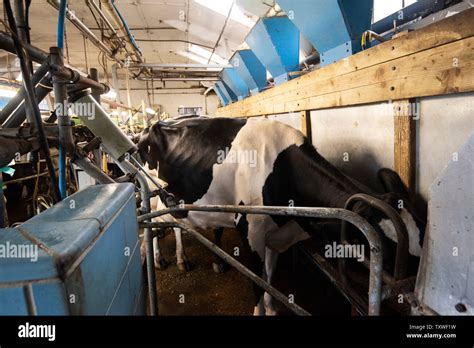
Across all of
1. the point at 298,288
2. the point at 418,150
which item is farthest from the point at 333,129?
the point at 298,288

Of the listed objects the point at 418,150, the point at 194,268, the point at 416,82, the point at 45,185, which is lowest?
the point at 194,268

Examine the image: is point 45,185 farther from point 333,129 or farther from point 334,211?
point 334,211

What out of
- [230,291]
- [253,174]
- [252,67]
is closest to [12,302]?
[253,174]

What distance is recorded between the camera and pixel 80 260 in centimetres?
65

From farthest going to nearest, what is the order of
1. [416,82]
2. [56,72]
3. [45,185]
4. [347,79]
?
1. [45,185]
2. [347,79]
3. [416,82]
4. [56,72]

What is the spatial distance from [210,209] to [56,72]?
38.2 inches

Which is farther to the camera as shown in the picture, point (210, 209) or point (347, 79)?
point (347, 79)

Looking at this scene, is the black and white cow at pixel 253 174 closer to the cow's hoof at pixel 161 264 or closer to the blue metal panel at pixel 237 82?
the cow's hoof at pixel 161 264

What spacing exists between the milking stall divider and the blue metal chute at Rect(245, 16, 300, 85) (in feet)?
2.54

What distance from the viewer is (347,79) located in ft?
7.83

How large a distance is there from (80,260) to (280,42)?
3705 millimetres

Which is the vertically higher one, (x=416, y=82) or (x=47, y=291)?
(x=416, y=82)

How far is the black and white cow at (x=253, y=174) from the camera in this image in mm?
2236

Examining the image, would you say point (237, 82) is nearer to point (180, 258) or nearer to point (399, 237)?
point (180, 258)
